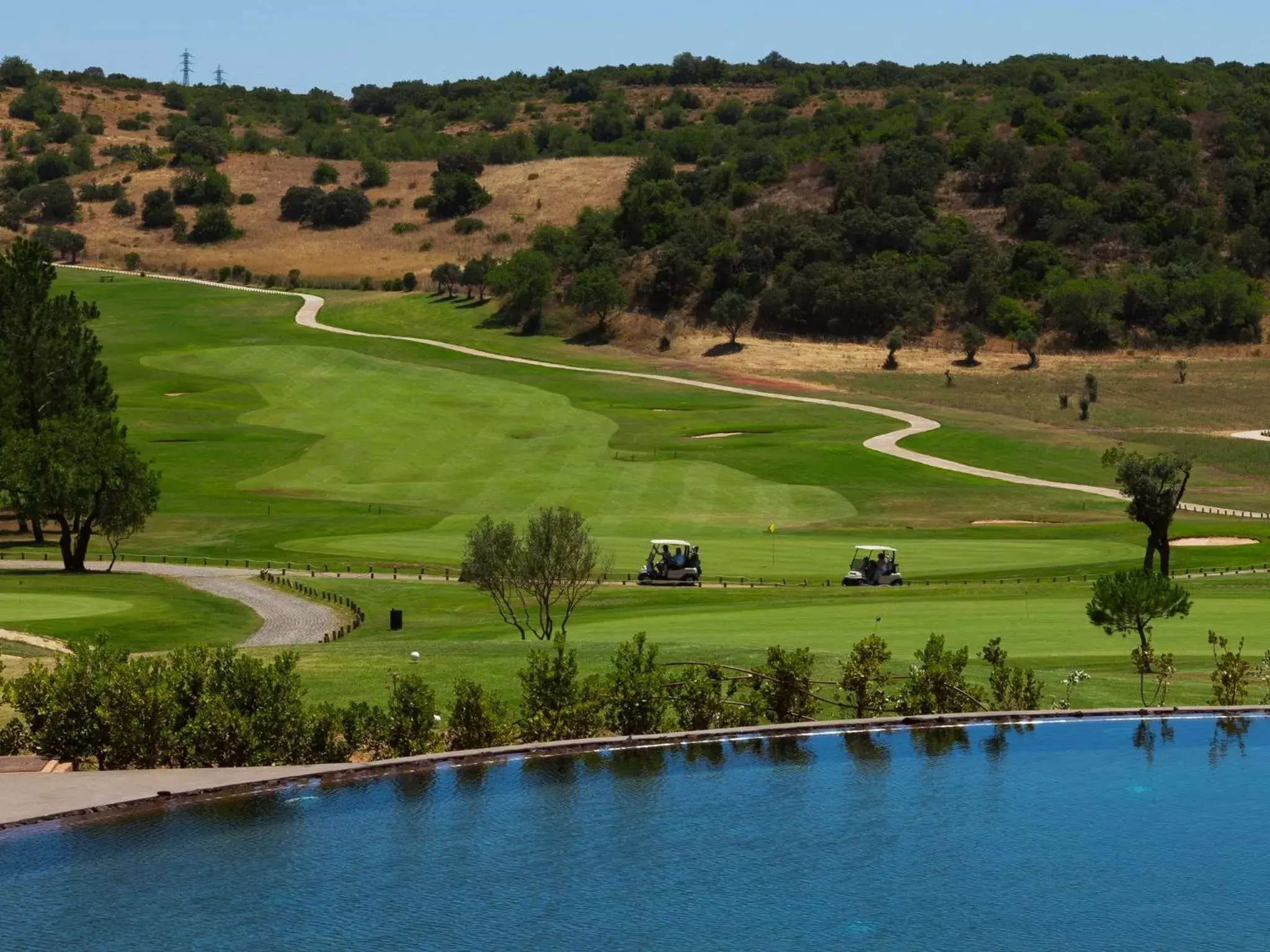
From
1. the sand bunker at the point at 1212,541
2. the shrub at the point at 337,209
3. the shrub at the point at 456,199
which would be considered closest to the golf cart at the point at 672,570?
the sand bunker at the point at 1212,541

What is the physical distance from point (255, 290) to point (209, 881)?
15674 cm

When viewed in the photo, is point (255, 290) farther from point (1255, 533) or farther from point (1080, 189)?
point (1255, 533)

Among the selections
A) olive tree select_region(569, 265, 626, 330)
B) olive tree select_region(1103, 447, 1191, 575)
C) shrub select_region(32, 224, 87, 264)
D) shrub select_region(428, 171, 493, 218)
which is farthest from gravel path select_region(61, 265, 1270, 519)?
shrub select_region(428, 171, 493, 218)

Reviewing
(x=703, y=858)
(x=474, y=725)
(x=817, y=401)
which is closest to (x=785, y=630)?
(x=474, y=725)

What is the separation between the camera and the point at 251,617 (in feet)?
190

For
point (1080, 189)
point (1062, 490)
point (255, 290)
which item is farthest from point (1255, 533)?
point (255, 290)

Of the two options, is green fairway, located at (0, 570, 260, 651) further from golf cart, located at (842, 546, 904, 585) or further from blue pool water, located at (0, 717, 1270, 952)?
golf cart, located at (842, 546, 904, 585)

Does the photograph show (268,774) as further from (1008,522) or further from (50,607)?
(1008,522)

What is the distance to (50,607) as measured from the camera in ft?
183

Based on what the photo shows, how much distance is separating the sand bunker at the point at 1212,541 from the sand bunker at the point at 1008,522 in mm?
8739

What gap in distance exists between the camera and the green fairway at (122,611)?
50.8 metres

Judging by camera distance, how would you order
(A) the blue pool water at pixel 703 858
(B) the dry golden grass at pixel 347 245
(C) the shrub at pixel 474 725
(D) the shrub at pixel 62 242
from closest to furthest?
(A) the blue pool water at pixel 703 858
(C) the shrub at pixel 474 725
(B) the dry golden grass at pixel 347 245
(D) the shrub at pixel 62 242

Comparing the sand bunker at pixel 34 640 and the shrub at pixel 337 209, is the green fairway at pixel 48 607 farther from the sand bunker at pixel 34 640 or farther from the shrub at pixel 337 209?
the shrub at pixel 337 209

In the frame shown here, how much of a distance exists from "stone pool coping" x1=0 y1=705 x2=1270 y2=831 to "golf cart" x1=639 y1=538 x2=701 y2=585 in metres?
33.7
